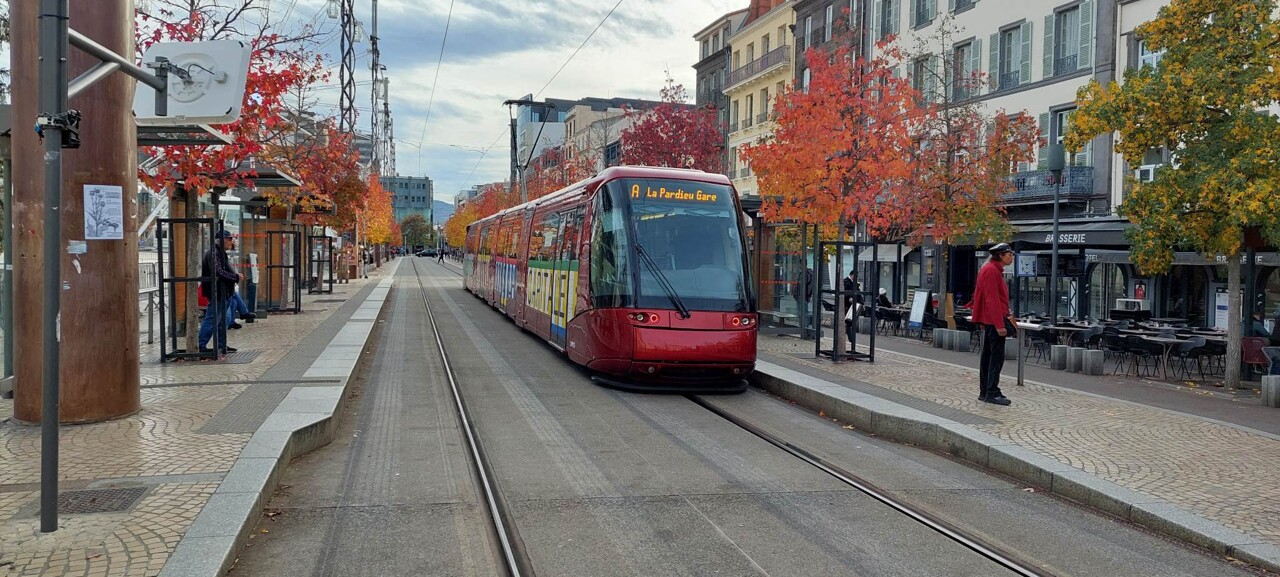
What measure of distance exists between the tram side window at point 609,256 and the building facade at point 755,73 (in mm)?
36208

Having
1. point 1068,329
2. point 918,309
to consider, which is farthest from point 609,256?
point 918,309

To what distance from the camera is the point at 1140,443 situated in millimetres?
8703

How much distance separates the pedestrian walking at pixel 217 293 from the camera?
498 inches

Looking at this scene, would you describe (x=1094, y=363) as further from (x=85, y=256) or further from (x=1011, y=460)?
(x=85, y=256)

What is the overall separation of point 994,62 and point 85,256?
99.3 feet

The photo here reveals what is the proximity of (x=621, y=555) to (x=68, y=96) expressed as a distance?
155 inches

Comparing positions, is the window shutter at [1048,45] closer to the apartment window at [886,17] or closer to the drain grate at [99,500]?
the apartment window at [886,17]

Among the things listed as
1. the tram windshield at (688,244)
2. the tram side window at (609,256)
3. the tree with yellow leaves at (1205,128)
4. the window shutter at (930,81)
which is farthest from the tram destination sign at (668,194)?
the window shutter at (930,81)

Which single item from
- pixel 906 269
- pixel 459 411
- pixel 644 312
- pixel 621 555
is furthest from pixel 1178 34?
pixel 906 269

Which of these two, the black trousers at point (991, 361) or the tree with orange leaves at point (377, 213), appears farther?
the tree with orange leaves at point (377, 213)

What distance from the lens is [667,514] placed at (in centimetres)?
616

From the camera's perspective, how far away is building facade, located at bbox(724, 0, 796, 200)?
48438 mm

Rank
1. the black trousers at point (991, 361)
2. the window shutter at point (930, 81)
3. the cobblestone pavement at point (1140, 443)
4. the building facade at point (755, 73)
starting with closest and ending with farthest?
the cobblestone pavement at point (1140, 443) → the black trousers at point (991, 361) → the window shutter at point (930, 81) → the building facade at point (755, 73)

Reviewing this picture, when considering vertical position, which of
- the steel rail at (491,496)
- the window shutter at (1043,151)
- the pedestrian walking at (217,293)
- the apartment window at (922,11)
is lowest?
the steel rail at (491,496)
